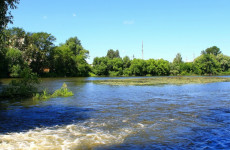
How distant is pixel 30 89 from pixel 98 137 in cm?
1694

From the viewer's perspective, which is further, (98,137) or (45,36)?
(45,36)

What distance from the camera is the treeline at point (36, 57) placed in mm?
70056

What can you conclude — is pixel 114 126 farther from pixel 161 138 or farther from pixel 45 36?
pixel 45 36

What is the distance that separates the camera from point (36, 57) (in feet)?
281

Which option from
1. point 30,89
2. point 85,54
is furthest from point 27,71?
point 85,54

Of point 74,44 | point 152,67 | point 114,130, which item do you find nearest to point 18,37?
point 74,44

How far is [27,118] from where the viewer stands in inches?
542

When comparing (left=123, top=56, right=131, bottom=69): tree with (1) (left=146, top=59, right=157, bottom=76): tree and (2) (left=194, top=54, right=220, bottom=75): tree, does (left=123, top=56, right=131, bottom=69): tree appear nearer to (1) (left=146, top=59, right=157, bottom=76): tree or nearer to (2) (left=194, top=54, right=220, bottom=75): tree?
(1) (left=146, top=59, right=157, bottom=76): tree

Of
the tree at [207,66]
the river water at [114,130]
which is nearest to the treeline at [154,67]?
the tree at [207,66]

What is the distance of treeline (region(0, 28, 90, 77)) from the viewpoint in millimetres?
70056

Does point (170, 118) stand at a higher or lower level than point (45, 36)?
lower

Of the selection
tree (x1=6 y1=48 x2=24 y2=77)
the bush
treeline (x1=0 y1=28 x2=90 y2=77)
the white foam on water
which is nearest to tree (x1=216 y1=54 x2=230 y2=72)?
treeline (x1=0 y1=28 x2=90 y2=77)

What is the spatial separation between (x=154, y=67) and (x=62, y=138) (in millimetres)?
122857

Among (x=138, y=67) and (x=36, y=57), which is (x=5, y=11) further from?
(x=138, y=67)
